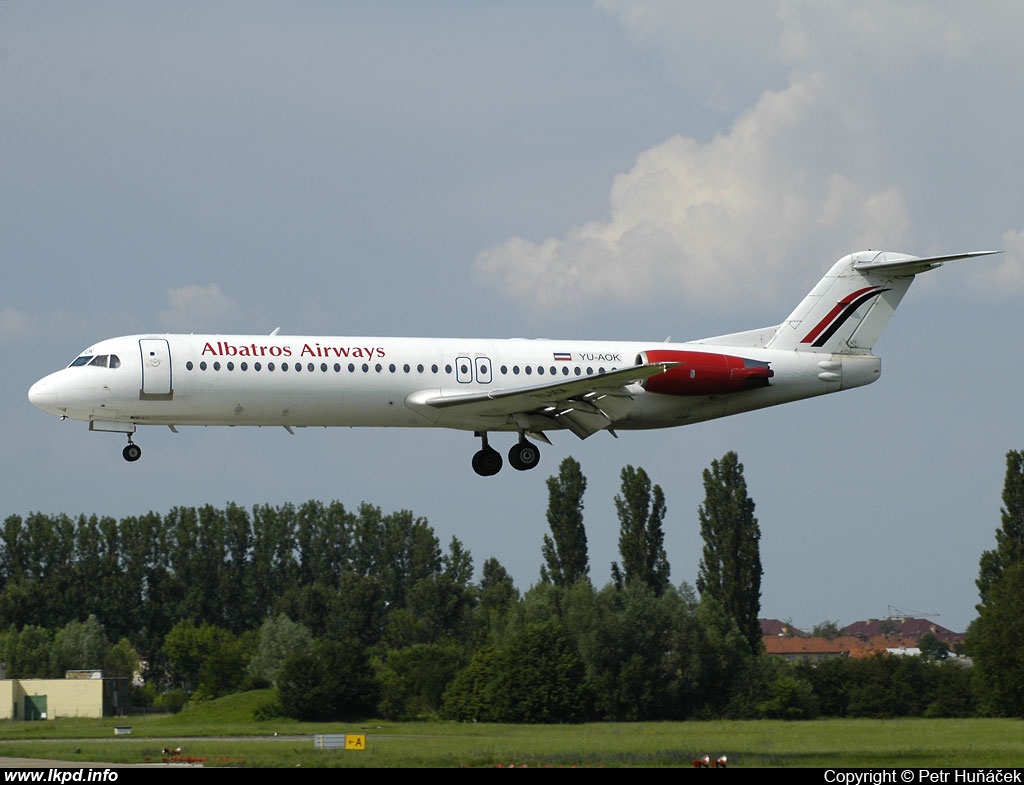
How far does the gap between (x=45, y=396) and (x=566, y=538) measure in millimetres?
44997

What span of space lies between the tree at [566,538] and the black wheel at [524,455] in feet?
125

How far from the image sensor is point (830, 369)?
39250mm

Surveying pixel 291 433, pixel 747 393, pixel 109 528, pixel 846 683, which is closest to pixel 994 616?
pixel 846 683

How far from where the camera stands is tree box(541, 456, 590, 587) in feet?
247

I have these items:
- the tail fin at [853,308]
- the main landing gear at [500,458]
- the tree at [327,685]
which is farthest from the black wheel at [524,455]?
the tree at [327,685]

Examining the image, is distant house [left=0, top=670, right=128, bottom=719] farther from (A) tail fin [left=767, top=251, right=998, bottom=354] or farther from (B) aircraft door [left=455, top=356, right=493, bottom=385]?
(A) tail fin [left=767, top=251, right=998, bottom=354]

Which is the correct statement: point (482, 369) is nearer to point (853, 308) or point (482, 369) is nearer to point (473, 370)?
point (473, 370)

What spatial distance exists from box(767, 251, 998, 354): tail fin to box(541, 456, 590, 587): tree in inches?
1452

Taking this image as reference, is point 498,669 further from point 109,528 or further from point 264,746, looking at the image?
point 109,528

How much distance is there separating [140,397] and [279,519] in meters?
63.0

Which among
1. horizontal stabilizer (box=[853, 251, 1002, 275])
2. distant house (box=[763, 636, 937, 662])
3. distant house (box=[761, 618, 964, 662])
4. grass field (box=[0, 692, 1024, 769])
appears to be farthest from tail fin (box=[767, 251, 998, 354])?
distant house (box=[763, 636, 937, 662])

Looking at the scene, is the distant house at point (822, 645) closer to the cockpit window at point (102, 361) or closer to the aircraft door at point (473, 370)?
the aircraft door at point (473, 370)

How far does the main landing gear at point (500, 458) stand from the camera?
37.3 m

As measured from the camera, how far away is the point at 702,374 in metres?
36.9
